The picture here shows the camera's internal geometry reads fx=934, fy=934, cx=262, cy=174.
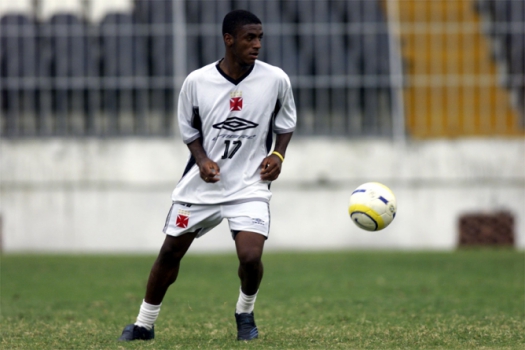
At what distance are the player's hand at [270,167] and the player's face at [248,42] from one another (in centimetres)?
73

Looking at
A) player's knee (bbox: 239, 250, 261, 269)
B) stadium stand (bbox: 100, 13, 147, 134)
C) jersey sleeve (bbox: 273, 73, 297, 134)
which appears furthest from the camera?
stadium stand (bbox: 100, 13, 147, 134)

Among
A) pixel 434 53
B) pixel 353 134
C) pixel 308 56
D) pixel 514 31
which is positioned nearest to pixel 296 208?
pixel 353 134

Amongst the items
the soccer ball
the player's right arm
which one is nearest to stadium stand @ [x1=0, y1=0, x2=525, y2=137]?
the soccer ball

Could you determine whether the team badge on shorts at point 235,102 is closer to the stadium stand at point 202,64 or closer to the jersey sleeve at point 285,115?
the jersey sleeve at point 285,115

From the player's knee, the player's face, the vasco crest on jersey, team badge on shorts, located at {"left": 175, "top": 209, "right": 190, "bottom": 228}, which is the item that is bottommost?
the player's knee

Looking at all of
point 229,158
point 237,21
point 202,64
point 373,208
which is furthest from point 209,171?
point 202,64

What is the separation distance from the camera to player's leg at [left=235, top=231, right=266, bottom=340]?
6.62m

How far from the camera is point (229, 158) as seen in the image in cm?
686

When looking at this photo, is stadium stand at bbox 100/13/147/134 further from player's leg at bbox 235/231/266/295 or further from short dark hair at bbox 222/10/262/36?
player's leg at bbox 235/231/266/295

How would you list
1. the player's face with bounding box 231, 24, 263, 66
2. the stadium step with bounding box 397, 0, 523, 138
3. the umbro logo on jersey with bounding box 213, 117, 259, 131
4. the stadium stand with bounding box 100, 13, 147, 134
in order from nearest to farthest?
the player's face with bounding box 231, 24, 263, 66, the umbro logo on jersey with bounding box 213, 117, 259, 131, the stadium step with bounding box 397, 0, 523, 138, the stadium stand with bounding box 100, 13, 147, 134

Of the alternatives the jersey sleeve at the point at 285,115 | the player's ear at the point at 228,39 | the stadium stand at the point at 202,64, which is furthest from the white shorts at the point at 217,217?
the stadium stand at the point at 202,64

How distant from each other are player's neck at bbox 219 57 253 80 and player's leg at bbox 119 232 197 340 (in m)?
A: 1.20

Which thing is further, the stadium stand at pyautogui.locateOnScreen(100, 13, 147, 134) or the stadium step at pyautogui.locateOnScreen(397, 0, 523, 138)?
the stadium stand at pyautogui.locateOnScreen(100, 13, 147, 134)

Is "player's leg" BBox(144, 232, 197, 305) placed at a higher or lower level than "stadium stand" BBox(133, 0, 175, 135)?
lower
